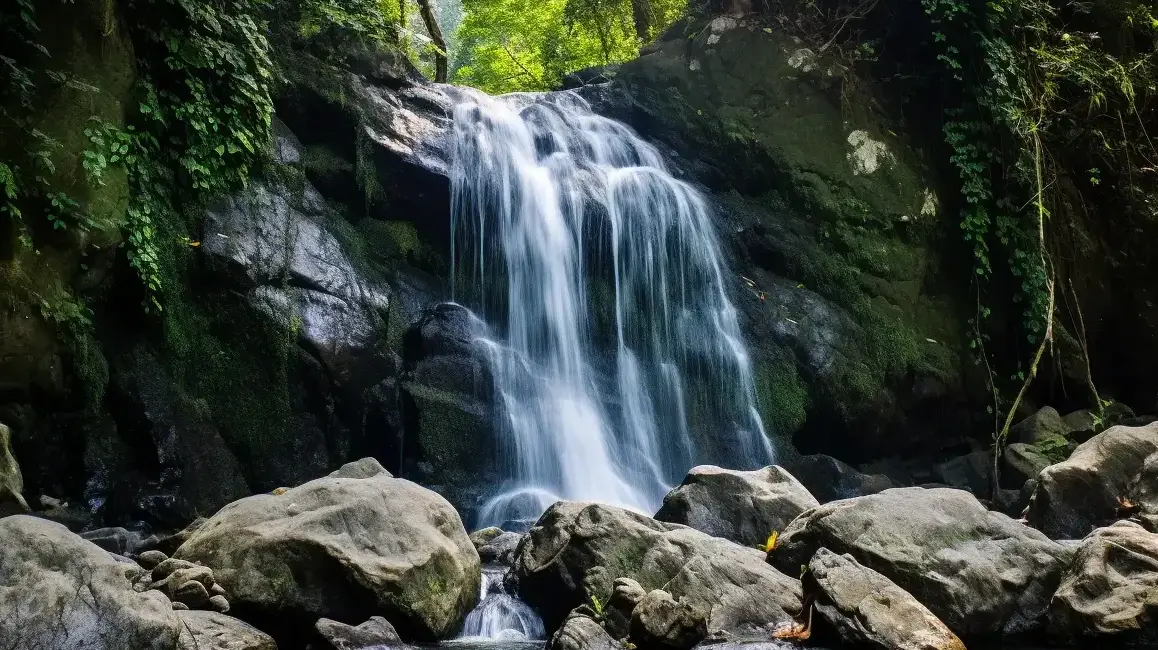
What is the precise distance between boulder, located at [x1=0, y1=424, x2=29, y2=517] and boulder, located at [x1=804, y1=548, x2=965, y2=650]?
5.25 metres

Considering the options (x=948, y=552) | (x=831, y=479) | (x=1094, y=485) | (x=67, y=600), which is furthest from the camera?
(x=831, y=479)

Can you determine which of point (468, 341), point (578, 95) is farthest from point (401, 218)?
point (578, 95)

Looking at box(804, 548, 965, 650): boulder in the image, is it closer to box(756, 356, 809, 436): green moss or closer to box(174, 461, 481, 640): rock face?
box(174, 461, 481, 640): rock face

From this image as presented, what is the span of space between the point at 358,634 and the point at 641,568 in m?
1.63

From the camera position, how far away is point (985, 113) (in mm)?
12148

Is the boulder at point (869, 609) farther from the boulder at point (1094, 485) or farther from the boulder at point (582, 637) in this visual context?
the boulder at point (1094, 485)

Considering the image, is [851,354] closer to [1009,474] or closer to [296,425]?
[1009,474]

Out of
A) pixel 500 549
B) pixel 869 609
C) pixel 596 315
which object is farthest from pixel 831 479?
pixel 869 609

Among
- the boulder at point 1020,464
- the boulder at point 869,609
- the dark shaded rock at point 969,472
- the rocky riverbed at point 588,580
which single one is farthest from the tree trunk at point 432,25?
the boulder at point 869,609

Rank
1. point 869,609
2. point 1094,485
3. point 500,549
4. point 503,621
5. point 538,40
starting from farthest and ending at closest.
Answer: point 538,40
point 1094,485
point 500,549
point 503,621
point 869,609

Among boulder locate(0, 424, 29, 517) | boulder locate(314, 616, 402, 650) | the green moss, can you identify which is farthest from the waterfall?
boulder locate(314, 616, 402, 650)

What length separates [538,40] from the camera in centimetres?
1983

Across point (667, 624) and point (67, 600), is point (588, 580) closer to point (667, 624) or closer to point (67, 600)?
point (667, 624)

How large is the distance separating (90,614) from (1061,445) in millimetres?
10554
